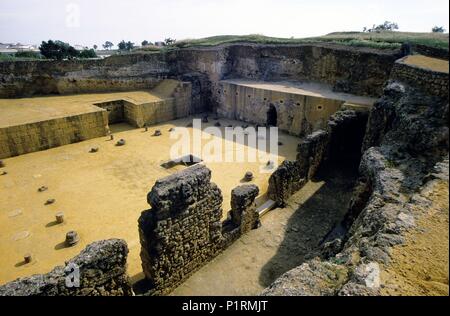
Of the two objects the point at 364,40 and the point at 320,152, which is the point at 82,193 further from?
the point at 364,40

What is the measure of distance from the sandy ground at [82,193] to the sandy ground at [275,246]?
157 centimetres

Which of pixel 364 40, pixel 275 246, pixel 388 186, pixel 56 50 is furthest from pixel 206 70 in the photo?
pixel 388 186

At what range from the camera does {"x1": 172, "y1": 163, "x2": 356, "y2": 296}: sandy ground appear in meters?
7.04

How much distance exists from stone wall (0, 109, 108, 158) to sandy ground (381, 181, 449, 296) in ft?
49.1

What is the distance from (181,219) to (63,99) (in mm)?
14856

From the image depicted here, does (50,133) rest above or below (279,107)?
below

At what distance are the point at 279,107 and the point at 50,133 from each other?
39.0 ft

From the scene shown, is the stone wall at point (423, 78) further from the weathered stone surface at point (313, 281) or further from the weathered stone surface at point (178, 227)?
the weathered stone surface at point (178, 227)

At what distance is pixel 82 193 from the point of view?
1069 centimetres

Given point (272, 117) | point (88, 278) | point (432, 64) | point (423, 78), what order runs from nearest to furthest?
point (88, 278) → point (423, 78) → point (432, 64) → point (272, 117)

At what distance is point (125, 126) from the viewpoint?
1788 centimetres

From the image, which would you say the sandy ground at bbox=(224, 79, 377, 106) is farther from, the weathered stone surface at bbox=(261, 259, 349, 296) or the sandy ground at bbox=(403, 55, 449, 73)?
the weathered stone surface at bbox=(261, 259, 349, 296)
